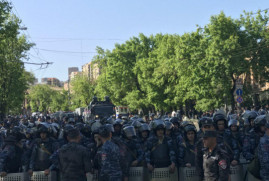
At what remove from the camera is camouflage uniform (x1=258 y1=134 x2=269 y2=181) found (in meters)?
5.64

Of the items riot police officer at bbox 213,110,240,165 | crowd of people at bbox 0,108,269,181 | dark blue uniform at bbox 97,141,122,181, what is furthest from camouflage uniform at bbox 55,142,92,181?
riot police officer at bbox 213,110,240,165

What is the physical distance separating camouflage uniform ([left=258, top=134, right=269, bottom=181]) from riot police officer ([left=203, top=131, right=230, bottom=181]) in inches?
31.7

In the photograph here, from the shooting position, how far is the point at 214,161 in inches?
203

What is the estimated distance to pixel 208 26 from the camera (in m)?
39.7

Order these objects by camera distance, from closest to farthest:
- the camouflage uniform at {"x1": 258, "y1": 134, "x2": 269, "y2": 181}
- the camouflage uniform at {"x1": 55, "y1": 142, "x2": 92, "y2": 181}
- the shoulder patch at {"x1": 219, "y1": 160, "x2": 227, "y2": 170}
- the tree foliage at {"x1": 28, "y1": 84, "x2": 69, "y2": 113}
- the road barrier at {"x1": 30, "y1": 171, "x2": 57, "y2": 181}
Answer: the shoulder patch at {"x1": 219, "y1": 160, "x2": 227, "y2": 170} < the camouflage uniform at {"x1": 258, "y1": 134, "x2": 269, "y2": 181} < the camouflage uniform at {"x1": 55, "y1": 142, "x2": 92, "y2": 181} < the road barrier at {"x1": 30, "y1": 171, "x2": 57, "y2": 181} < the tree foliage at {"x1": 28, "y1": 84, "x2": 69, "y2": 113}

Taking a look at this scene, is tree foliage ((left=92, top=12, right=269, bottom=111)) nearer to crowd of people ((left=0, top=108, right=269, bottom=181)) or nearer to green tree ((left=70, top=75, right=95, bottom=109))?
crowd of people ((left=0, top=108, right=269, bottom=181))

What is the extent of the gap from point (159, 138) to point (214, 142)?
2684 millimetres

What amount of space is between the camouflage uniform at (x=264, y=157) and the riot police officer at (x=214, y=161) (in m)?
0.80

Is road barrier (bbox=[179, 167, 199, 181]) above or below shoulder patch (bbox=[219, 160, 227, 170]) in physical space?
below

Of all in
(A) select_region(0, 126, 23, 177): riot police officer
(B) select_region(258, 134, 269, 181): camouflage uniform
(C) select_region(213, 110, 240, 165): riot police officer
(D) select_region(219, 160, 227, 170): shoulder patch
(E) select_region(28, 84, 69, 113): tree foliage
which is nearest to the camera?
(D) select_region(219, 160, 227, 170): shoulder patch

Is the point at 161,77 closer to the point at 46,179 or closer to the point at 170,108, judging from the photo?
the point at 170,108

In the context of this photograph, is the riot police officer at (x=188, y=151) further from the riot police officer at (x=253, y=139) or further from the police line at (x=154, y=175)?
the riot police officer at (x=253, y=139)

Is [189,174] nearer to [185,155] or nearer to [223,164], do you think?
[185,155]

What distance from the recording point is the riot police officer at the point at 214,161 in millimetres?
5062
